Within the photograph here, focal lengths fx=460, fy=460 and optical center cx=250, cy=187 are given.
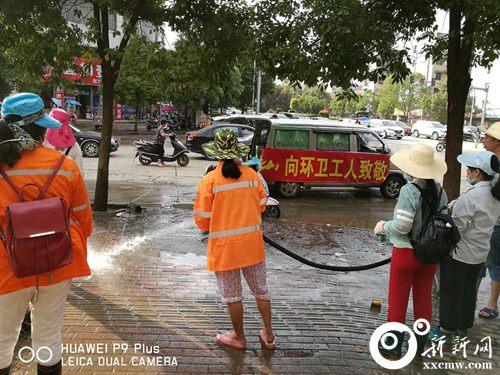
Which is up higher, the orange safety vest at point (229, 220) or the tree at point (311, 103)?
the tree at point (311, 103)

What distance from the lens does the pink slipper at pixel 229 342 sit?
3604 mm

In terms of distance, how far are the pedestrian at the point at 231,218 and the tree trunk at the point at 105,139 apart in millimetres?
5182

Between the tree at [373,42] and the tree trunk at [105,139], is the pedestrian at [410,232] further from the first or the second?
the tree trunk at [105,139]

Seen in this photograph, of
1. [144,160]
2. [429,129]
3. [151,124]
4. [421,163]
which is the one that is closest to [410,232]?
[421,163]

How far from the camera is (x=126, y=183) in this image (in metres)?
12.4

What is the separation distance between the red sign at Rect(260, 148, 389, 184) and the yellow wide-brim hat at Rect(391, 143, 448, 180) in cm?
754

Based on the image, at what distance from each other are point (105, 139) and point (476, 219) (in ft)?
20.9

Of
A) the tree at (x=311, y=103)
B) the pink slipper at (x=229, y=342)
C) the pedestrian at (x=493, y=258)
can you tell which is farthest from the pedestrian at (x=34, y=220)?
the tree at (x=311, y=103)

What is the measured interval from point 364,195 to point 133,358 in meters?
10.1

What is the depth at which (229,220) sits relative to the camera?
3.38 m

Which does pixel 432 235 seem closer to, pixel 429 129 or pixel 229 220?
pixel 229 220

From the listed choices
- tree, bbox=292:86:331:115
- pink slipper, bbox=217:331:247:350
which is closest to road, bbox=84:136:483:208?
pink slipper, bbox=217:331:247:350

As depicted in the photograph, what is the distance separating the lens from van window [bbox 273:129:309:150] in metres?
11.2

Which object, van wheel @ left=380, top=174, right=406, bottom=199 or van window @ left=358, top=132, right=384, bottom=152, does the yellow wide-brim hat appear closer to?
van window @ left=358, top=132, right=384, bottom=152
